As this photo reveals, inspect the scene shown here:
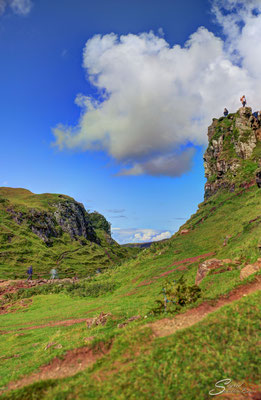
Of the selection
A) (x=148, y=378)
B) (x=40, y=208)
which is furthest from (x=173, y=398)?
(x=40, y=208)

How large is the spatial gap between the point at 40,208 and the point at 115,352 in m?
177

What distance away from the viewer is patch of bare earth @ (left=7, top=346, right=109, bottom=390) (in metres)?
13.1

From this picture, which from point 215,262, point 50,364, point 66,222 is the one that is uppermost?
point 66,222

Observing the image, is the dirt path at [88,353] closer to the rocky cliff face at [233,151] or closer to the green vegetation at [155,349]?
the green vegetation at [155,349]

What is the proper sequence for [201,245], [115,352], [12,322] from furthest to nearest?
[201,245] → [12,322] → [115,352]

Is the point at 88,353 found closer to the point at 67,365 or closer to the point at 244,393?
the point at 67,365

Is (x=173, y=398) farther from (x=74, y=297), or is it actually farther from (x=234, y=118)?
(x=234, y=118)

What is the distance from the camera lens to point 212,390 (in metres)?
9.40

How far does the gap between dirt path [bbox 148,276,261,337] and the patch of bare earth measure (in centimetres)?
388

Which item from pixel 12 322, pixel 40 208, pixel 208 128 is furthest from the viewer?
pixel 40 208

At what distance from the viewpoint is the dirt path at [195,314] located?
14349 millimetres

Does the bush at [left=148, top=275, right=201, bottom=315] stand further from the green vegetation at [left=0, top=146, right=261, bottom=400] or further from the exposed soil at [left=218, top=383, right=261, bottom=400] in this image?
the exposed soil at [left=218, top=383, right=261, bottom=400]

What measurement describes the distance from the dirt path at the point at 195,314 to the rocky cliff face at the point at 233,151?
7320 centimetres

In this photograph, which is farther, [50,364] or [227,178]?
[227,178]
